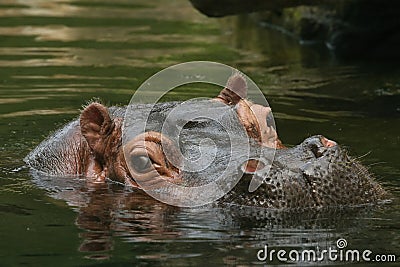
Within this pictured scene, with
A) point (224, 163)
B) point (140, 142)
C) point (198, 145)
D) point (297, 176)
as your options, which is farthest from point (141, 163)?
point (297, 176)

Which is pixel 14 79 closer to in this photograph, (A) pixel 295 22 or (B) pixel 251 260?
(A) pixel 295 22

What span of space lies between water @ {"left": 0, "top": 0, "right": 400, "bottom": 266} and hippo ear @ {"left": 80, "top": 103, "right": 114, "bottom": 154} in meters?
0.30

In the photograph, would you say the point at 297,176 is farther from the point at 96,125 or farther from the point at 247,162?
the point at 96,125

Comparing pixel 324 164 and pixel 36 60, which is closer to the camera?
pixel 324 164

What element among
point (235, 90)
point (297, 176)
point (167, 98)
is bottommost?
point (297, 176)

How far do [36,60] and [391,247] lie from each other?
7.84 meters

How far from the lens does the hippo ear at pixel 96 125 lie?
6305 millimetres

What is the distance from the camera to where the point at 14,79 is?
1101cm

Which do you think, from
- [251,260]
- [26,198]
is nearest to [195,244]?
[251,260]

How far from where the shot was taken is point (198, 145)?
238 inches
